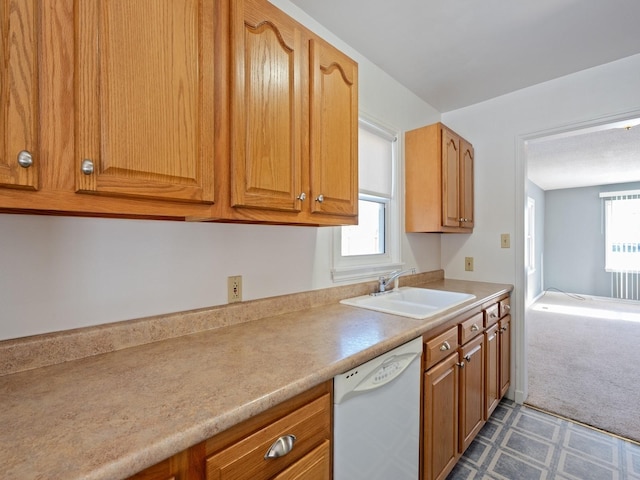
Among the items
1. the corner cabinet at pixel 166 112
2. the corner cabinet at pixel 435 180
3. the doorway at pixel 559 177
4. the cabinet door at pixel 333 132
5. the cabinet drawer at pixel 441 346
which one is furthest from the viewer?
the doorway at pixel 559 177

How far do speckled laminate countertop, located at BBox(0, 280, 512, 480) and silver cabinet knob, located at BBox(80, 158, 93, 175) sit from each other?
1.71 ft

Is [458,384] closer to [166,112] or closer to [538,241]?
[166,112]

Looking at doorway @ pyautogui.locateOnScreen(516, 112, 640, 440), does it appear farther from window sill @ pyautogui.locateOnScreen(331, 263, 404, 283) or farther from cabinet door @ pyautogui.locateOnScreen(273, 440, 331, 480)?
cabinet door @ pyautogui.locateOnScreen(273, 440, 331, 480)

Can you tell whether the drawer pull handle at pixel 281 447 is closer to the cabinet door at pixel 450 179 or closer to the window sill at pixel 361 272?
the window sill at pixel 361 272

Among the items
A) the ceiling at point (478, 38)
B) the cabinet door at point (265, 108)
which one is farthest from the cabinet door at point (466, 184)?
the cabinet door at point (265, 108)

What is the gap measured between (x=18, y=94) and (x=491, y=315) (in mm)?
2368

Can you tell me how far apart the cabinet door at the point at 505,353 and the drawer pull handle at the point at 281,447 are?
6.34 ft

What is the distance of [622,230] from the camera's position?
233 inches

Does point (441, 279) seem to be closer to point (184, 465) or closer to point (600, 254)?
point (184, 465)

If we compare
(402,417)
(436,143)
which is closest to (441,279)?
(436,143)

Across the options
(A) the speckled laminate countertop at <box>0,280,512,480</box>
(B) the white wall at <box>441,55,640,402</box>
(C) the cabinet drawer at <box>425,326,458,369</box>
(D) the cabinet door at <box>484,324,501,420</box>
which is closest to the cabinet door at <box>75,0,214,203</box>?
(A) the speckled laminate countertop at <box>0,280,512,480</box>

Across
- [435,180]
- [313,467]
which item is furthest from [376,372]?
[435,180]

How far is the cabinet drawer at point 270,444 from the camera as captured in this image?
2.24 ft

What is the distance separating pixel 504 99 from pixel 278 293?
2433mm
